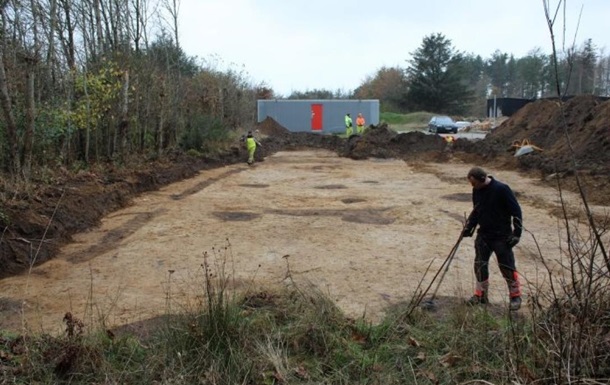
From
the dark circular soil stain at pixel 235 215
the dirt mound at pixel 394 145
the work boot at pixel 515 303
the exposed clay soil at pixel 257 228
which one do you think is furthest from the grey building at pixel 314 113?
the work boot at pixel 515 303

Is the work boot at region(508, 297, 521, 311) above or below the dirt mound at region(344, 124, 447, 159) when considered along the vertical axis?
below

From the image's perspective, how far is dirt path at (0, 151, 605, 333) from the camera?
6.82 meters

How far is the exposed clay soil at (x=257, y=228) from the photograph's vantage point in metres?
7.17

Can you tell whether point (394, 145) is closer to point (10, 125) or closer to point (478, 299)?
point (10, 125)

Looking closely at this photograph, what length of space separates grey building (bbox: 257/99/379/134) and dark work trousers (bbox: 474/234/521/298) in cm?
4103

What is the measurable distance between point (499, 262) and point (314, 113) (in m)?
41.5

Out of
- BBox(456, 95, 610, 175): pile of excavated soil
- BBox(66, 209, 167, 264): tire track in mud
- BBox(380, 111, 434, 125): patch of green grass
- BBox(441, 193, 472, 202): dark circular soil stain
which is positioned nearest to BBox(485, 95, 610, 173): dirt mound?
BBox(456, 95, 610, 175): pile of excavated soil

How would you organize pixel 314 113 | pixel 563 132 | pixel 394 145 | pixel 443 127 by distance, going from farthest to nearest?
pixel 314 113
pixel 443 127
pixel 394 145
pixel 563 132

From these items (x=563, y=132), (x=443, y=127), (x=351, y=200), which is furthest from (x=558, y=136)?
(x=443, y=127)

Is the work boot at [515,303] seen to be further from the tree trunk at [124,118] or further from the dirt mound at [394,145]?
the dirt mound at [394,145]

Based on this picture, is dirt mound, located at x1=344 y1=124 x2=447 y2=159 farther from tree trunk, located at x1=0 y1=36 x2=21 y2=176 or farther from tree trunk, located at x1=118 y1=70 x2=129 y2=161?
tree trunk, located at x1=0 y1=36 x2=21 y2=176

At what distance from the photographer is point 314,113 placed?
1858 inches

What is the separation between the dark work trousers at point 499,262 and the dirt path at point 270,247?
235 millimetres

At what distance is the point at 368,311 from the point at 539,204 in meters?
8.58
